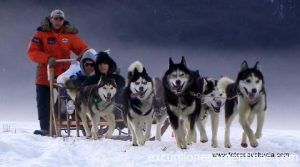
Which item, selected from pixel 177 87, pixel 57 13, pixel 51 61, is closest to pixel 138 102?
pixel 177 87

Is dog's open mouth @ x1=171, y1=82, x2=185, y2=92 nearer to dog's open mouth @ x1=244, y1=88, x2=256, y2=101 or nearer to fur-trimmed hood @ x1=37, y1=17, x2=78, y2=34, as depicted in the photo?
dog's open mouth @ x1=244, y1=88, x2=256, y2=101

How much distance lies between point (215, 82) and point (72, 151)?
275 cm

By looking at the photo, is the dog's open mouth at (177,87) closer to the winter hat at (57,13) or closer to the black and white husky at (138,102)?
the black and white husky at (138,102)

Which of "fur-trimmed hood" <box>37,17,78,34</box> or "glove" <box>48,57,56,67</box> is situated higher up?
"fur-trimmed hood" <box>37,17,78,34</box>

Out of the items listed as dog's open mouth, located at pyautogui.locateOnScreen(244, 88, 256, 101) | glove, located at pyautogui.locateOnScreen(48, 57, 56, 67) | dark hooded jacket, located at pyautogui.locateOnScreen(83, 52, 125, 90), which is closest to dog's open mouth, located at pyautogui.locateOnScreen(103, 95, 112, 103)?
dark hooded jacket, located at pyautogui.locateOnScreen(83, 52, 125, 90)

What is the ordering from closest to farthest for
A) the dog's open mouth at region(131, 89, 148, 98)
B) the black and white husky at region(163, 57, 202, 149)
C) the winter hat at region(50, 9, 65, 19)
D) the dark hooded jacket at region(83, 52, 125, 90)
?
the black and white husky at region(163, 57, 202, 149), the dog's open mouth at region(131, 89, 148, 98), the dark hooded jacket at region(83, 52, 125, 90), the winter hat at region(50, 9, 65, 19)

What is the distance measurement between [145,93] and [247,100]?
1605 mm

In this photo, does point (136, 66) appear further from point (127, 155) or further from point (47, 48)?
point (47, 48)

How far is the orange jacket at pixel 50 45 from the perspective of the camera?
10.3 meters

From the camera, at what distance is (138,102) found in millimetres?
8055

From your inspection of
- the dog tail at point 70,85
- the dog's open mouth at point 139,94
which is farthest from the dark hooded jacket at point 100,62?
the dog's open mouth at point 139,94

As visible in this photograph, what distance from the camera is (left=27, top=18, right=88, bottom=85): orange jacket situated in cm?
1028

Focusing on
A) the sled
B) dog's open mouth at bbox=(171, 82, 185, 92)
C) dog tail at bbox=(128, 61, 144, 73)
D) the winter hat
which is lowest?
the sled

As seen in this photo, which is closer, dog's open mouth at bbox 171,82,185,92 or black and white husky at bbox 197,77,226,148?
dog's open mouth at bbox 171,82,185,92
